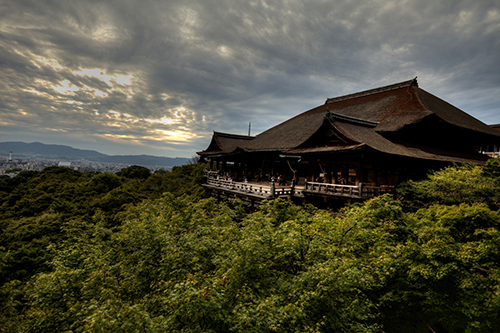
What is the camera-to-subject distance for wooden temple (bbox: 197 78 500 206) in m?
15.3

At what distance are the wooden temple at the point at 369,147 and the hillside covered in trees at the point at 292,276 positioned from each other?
3724 millimetres

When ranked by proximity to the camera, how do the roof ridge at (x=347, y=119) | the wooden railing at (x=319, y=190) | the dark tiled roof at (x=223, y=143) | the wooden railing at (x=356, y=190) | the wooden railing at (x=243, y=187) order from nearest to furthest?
the wooden railing at (x=356, y=190), the wooden railing at (x=319, y=190), the roof ridge at (x=347, y=119), the wooden railing at (x=243, y=187), the dark tiled roof at (x=223, y=143)

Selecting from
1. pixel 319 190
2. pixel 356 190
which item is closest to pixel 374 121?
pixel 356 190

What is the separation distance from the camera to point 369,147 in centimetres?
1370

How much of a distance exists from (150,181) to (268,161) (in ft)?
56.7

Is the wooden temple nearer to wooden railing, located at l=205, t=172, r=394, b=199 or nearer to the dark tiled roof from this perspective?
wooden railing, located at l=205, t=172, r=394, b=199

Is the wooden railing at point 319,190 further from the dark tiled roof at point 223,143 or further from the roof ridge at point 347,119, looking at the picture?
the dark tiled roof at point 223,143

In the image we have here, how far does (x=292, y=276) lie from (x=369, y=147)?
948 centimetres

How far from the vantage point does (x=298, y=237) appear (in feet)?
26.1

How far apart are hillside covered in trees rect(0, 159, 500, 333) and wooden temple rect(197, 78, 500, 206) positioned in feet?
12.2

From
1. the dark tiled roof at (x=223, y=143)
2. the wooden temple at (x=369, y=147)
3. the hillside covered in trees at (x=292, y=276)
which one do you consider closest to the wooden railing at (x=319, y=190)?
the wooden temple at (x=369, y=147)

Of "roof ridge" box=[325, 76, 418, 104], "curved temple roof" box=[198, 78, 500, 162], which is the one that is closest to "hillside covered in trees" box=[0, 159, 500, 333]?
"curved temple roof" box=[198, 78, 500, 162]

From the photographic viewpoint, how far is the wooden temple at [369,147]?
601 inches

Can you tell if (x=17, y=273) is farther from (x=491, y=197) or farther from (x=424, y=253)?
(x=491, y=197)
